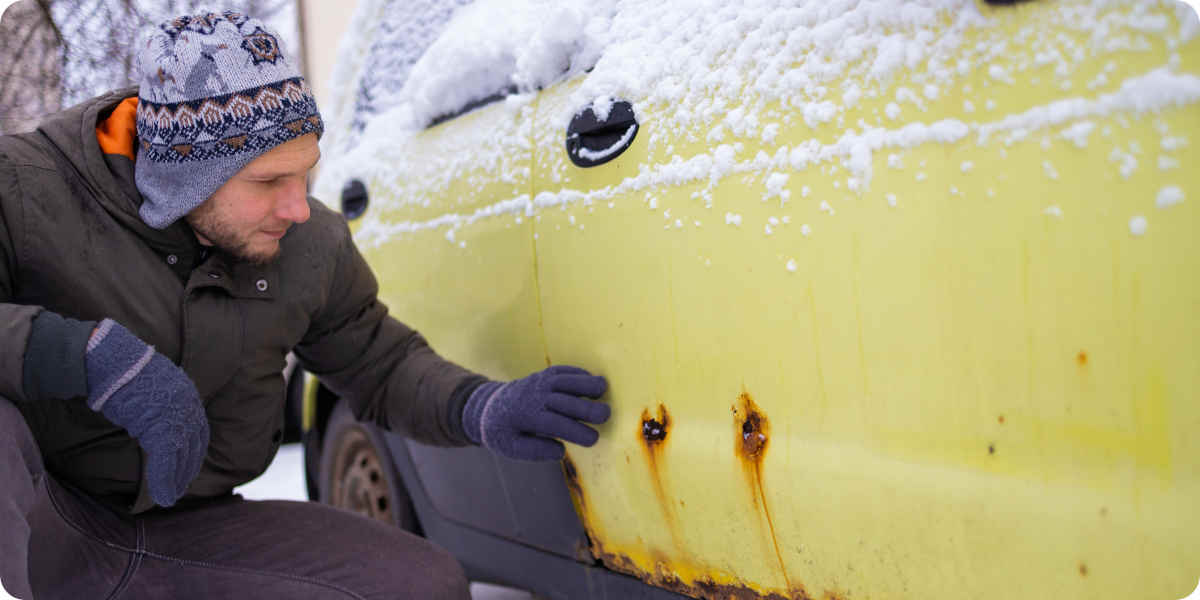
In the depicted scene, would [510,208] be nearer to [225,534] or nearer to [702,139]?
[702,139]

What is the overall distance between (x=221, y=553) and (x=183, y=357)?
1.34 ft

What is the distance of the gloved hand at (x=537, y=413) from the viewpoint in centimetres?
159

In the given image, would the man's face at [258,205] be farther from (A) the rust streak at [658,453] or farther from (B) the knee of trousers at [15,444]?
(A) the rust streak at [658,453]

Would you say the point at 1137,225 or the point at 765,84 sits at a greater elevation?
the point at 765,84

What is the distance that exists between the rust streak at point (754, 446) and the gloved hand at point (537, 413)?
11.8 inches

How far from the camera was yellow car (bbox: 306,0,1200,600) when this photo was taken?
96cm

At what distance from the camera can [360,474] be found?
8.72 feet

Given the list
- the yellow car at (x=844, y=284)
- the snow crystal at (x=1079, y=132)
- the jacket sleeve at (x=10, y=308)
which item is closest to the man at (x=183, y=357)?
the jacket sleeve at (x=10, y=308)

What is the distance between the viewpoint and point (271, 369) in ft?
5.92

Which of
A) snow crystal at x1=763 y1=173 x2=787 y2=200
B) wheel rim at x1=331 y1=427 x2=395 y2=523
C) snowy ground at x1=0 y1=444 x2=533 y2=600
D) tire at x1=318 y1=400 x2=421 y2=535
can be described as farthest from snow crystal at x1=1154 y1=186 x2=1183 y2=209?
snowy ground at x1=0 y1=444 x2=533 y2=600

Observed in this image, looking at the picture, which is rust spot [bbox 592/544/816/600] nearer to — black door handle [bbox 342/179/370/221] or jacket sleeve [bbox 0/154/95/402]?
jacket sleeve [bbox 0/154/95/402]

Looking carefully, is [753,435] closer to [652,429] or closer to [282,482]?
[652,429]

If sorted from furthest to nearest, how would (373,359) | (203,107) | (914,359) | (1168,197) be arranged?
1. (373,359)
2. (203,107)
3. (914,359)
4. (1168,197)

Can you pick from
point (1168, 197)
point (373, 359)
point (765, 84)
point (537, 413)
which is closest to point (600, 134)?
point (765, 84)
